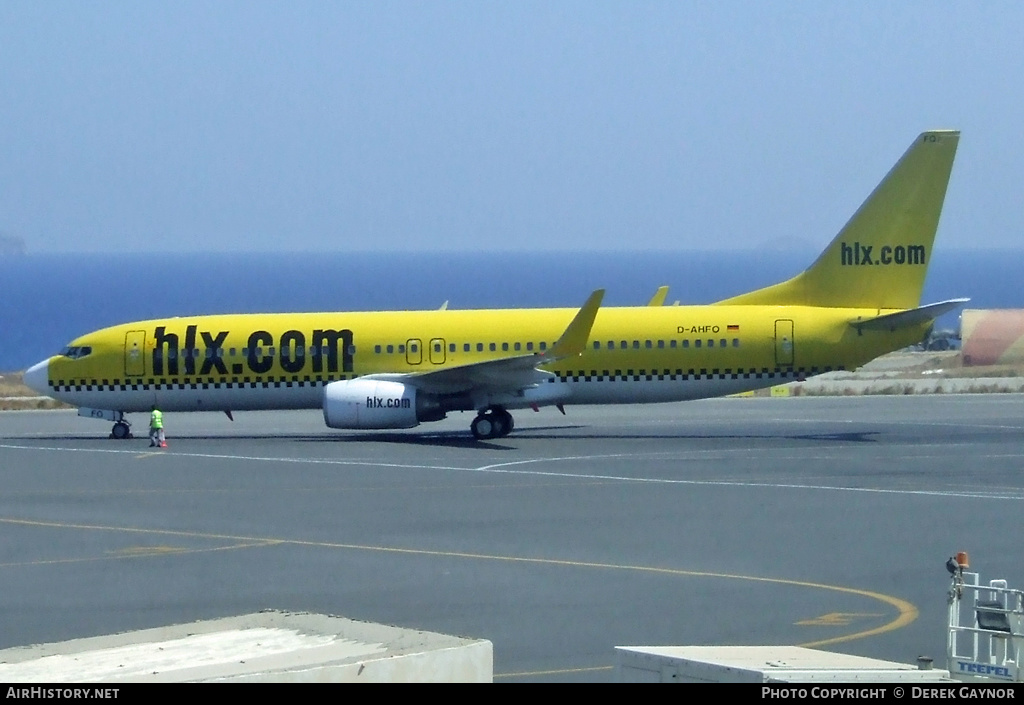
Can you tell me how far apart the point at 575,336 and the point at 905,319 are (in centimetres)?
851

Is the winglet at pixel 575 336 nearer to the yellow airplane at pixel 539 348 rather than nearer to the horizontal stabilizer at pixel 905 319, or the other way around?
the yellow airplane at pixel 539 348

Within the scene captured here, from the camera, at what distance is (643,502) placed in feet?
92.2

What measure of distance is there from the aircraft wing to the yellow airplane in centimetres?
5

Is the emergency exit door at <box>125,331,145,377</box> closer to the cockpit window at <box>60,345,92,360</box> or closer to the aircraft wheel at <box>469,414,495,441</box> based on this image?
the cockpit window at <box>60,345,92,360</box>

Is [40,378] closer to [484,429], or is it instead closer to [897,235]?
[484,429]

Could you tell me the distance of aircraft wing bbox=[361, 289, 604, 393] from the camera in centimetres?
3919

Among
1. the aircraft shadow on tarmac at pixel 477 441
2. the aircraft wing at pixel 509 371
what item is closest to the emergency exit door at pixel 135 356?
the aircraft shadow on tarmac at pixel 477 441

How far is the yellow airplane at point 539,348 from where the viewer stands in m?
40.3

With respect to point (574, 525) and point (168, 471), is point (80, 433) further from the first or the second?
point (574, 525)

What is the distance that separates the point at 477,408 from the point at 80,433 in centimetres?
1305

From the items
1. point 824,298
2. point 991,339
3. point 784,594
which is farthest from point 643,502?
point 991,339

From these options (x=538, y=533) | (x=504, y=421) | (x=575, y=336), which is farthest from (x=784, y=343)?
(x=538, y=533)

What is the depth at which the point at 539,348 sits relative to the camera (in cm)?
4203

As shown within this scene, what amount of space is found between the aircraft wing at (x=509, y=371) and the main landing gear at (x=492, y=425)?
1.02 m
